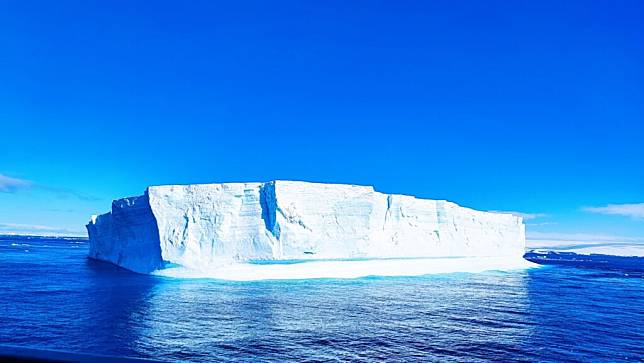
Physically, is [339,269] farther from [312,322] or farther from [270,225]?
[312,322]

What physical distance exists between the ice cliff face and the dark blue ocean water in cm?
242

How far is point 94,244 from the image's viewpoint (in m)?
33.2

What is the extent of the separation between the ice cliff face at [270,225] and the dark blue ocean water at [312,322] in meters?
2.42

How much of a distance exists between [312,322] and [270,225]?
10.4m

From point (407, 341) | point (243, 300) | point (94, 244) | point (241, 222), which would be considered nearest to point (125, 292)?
point (243, 300)

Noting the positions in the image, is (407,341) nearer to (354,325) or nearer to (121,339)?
(354,325)

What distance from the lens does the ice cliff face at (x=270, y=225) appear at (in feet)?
69.0

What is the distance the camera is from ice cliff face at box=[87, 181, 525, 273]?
21.0 m

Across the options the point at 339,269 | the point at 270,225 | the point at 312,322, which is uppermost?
the point at 270,225

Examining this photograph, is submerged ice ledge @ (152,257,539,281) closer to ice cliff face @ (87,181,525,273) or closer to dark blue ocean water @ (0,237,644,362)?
ice cliff face @ (87,181,525,273)

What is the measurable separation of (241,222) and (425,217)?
11.3 metres

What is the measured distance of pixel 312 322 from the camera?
449 inches

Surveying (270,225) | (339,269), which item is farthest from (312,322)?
(339,269)

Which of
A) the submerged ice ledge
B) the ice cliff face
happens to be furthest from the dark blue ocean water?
the ice cliff face
